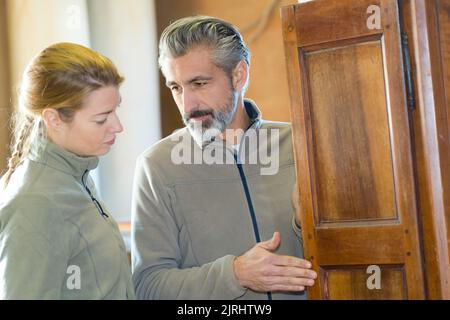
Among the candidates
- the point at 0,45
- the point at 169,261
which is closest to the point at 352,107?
the point at 169,261

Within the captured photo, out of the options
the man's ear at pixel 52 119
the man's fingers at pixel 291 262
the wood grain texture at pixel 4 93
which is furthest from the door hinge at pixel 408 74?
the wood grain texture at pixel 4 93

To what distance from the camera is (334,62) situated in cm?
181

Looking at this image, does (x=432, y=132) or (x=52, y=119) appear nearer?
(x=432, y=132)

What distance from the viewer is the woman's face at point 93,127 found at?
179 cm

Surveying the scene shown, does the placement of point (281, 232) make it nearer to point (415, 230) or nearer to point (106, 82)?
point (415, 230)

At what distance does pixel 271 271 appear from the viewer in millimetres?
1854

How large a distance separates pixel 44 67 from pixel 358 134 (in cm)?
75

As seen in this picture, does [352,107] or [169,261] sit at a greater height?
[352,107]

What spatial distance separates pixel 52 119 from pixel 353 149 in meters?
0.70

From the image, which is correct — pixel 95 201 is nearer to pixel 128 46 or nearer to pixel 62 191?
pixel 62 191

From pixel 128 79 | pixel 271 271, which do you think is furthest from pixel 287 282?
pixel 128 79

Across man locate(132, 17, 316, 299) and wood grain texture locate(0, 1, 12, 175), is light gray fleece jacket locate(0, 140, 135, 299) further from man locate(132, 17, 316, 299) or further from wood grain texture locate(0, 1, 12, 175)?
wood grain texture locate(0, 1, 12, 175)

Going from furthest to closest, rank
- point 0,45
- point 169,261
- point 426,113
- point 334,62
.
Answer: point 0,45, point 169,261, point 334,62, point 426,113

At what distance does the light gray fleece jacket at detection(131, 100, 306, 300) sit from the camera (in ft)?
6.73
